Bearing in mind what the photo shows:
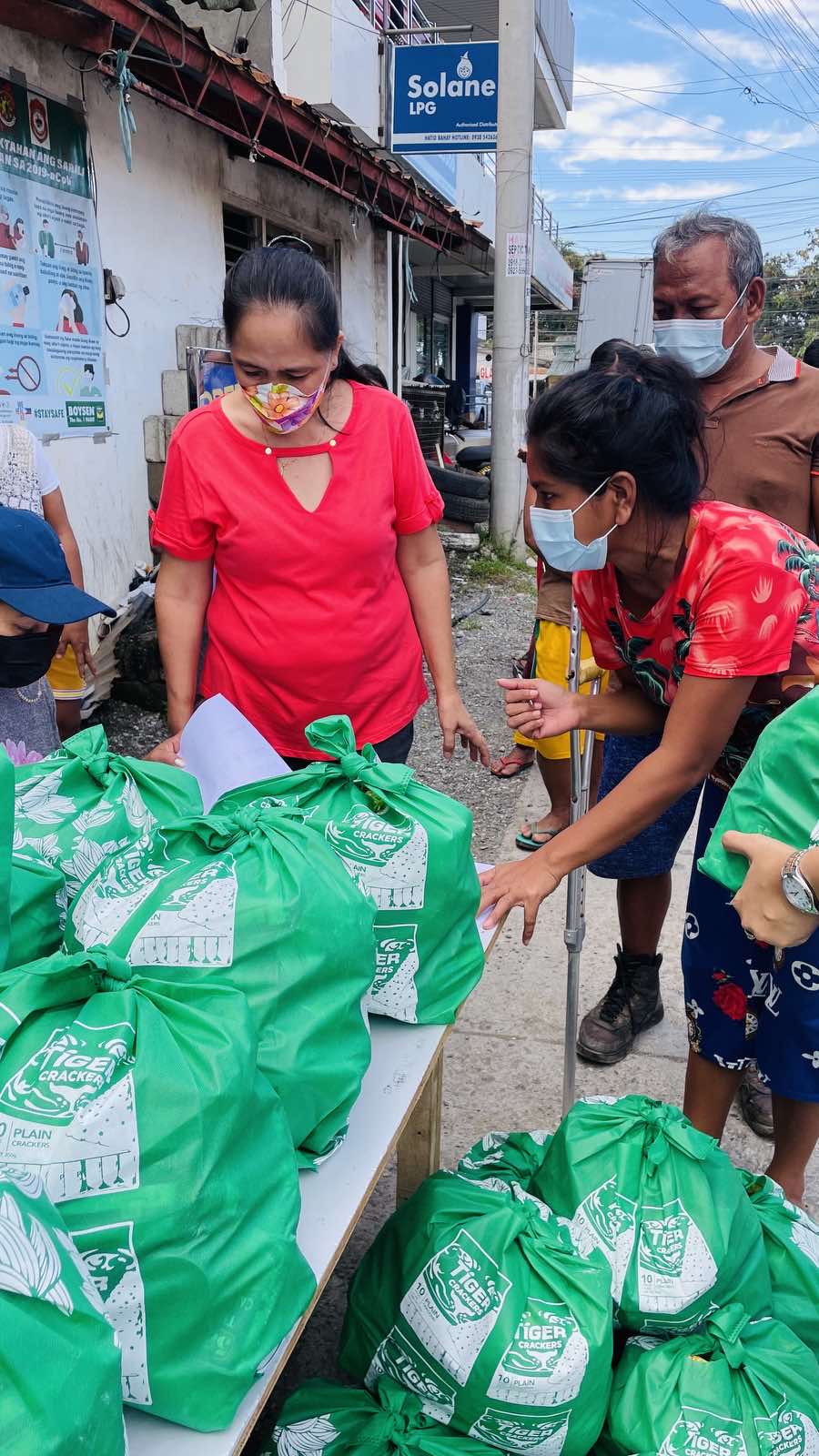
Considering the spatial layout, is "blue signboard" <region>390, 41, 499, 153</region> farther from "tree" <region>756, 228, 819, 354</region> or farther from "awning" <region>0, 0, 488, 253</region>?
"tree" <region>756, 228, 819, 354</region>

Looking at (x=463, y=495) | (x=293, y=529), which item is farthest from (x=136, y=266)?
(x=463, y=495)

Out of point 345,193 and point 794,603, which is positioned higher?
point 345,193

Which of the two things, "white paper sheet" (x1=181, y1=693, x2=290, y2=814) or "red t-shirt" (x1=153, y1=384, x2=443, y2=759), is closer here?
"white paper sheet" (x1=181, y1=693, x2=290, y2=814)

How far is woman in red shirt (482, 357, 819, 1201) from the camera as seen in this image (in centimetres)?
169

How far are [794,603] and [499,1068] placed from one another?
1.67 metres

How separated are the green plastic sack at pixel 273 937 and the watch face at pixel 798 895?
20.7 inches

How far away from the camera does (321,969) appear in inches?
48.6

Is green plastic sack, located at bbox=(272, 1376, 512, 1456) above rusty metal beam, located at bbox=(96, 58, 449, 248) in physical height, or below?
below

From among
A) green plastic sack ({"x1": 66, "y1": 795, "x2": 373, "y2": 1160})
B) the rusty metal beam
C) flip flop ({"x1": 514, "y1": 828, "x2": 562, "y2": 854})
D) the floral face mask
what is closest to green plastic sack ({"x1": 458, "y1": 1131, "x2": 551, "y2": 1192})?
green plastic sack ({"x1": 66, "y1": 795, "x2": 373, "y2": 1160})

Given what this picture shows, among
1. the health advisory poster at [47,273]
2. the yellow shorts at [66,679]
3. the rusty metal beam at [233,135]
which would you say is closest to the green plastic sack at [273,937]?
the yellow shorts at [66,679]

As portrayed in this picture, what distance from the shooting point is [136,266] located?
18.4 ft

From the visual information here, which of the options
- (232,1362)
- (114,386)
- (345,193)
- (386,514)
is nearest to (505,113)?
(345,193)

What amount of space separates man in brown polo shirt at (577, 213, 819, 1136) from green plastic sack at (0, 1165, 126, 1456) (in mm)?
1990

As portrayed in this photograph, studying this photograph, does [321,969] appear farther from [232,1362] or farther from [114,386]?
[114,386]
